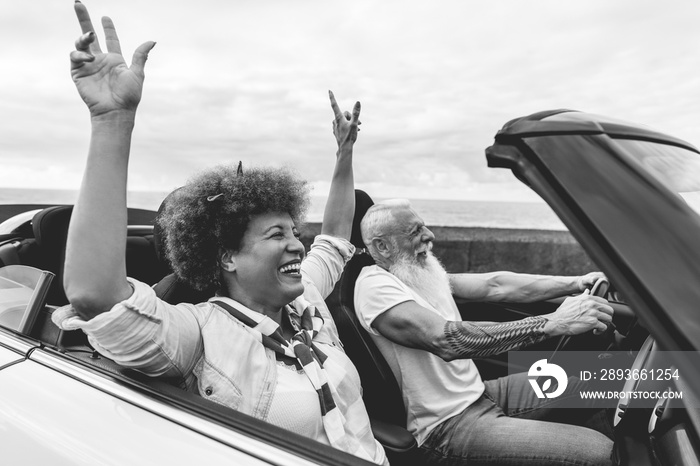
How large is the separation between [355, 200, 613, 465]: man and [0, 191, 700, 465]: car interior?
0.11 metres

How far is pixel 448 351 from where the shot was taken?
2562 millimetres

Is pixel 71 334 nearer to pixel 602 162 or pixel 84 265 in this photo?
pixel 84 265

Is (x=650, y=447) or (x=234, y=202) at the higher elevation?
(x=234, y=202)

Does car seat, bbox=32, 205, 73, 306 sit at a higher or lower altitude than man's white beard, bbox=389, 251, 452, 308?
higher

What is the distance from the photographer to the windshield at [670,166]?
3.67 ft

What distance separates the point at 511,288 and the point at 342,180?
124 cm

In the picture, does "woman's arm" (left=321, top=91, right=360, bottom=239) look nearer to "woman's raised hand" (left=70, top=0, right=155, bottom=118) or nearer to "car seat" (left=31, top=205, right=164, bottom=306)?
"car seat" (left=31, top=205, right=164, bottom=306)

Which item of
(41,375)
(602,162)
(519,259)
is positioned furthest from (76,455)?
(519,259)

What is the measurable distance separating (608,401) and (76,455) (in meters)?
2.02

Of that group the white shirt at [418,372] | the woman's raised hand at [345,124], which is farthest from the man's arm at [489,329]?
the woman's raised hand at [345,124]

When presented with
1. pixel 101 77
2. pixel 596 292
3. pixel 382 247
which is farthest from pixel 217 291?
pixel 596 292

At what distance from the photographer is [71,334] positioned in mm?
1886

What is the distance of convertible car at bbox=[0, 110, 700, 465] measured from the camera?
38.5 inches

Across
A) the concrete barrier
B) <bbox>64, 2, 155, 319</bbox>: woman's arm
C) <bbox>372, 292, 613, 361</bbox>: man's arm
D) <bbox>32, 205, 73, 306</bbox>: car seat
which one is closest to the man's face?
<bbox>372, 292, 613, 361</bbox>: man's arm
